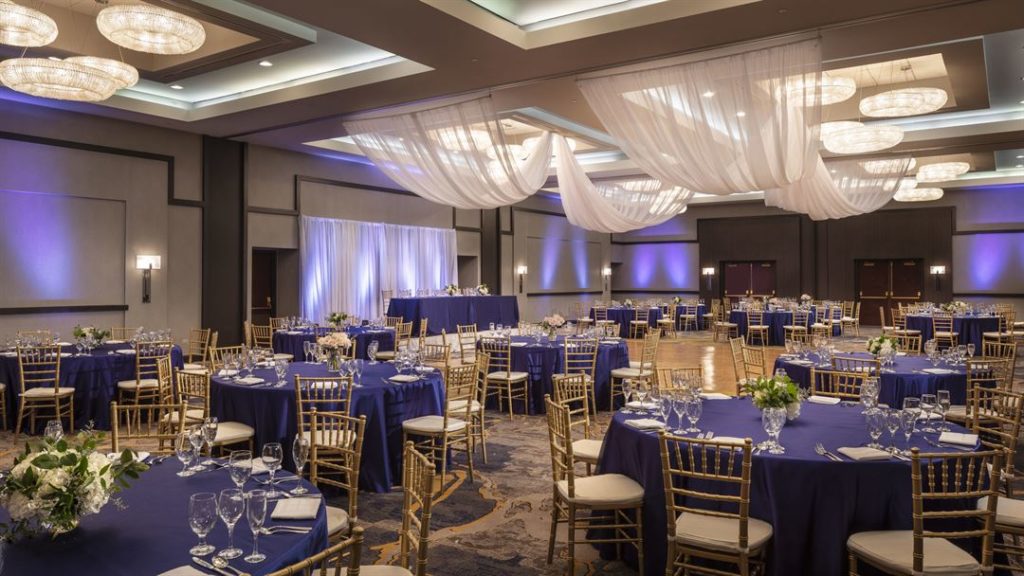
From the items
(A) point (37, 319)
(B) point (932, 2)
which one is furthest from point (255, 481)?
(A) point (37, 319)

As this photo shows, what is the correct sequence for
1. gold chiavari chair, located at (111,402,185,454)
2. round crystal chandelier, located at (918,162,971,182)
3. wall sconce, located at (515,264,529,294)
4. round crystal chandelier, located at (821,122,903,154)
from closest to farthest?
gold chiavari chair, located at (111,402,185,454)
round crystal chandelier, located at (821,122,903,154)
round crystal chandelier, located at (918,162,971,182)
wall sconce, located at (515,264,529,294)

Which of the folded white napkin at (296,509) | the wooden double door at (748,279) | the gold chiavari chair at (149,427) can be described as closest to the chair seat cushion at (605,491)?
the folded white napkin at (296,509)

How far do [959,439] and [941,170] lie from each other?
11491 mm

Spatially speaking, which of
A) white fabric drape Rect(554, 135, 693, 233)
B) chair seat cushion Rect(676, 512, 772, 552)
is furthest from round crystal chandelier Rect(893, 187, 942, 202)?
chair seat cushion Rect(676, 512, 772, 552)

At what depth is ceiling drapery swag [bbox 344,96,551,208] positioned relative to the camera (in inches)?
330

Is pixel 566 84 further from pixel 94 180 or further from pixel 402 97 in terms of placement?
pixel 94 180

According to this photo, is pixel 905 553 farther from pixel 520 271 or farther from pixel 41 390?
pixel 520 271

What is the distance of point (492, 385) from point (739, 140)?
4056 mm

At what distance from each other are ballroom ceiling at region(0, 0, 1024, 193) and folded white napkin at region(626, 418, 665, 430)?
3.93 metres

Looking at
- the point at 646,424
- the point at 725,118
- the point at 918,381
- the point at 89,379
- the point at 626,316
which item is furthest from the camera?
the point at 626,316

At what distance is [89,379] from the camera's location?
24.6ft

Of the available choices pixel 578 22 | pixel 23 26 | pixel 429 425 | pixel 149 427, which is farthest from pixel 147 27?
pixel 429 425

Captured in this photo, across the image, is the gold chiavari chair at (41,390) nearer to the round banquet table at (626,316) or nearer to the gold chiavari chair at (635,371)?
the gold chiavari chair at (635,371)

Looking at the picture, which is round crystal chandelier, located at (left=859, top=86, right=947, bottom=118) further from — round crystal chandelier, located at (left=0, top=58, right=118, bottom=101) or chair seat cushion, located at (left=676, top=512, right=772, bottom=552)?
round crystal chandelier, located at (left=0, top=58, right=118, bottom=101)
